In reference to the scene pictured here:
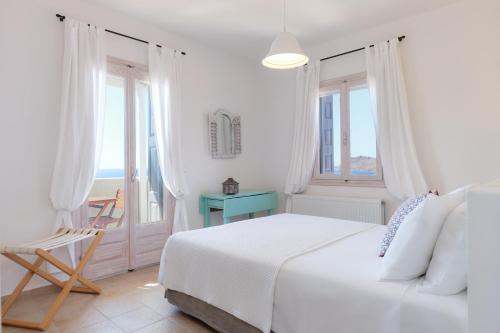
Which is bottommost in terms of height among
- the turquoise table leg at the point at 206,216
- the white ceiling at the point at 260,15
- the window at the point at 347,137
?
the turquoise table leg at the point at 206,216

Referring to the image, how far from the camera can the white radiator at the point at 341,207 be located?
11.6 ft

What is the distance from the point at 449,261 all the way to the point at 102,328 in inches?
83.0

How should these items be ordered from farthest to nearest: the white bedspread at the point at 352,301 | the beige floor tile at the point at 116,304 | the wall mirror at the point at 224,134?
the wall mirror at the point at 224,134 < the beige floor tile at the point at 116,304 < the white bedspread at the point at 352,301

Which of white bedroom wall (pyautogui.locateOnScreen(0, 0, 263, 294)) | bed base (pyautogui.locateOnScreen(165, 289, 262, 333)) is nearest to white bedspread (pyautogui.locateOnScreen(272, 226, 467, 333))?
bed base (pyautogui.locateOnScreen(165, 289, 262, 333))

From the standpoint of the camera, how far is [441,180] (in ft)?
10.6

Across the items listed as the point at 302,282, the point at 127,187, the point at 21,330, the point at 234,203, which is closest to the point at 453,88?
the point at 234,203

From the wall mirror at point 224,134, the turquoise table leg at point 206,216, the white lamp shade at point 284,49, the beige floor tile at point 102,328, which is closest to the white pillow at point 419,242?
the white lamp shade at point 284,49

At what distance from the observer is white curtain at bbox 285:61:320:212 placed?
4.04 meters

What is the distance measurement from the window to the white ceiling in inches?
25.0

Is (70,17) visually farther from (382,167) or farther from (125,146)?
(382,167)

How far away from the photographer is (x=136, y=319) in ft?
7.42

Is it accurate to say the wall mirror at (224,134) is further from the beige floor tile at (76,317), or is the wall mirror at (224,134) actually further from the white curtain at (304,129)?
the beige floor tile at (76,317)

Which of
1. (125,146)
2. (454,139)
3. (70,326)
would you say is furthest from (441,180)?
(70,326)

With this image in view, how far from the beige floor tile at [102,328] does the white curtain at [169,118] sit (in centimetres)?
147
